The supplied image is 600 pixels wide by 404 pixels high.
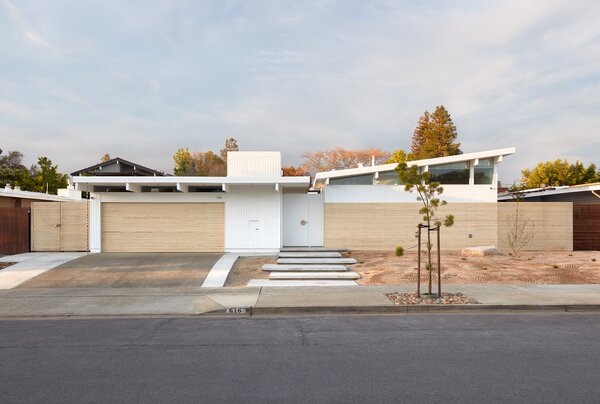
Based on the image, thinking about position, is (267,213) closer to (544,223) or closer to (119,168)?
(544,223)

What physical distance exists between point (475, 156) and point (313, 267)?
30.3 feet

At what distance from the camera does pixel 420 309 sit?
32.1ft

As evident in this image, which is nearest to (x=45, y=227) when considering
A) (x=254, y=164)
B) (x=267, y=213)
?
(x=254, y=164)

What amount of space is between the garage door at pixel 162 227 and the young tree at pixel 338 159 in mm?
39532

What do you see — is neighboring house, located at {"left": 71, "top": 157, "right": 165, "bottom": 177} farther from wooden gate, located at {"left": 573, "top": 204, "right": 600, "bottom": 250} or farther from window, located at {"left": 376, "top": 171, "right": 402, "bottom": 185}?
wooden gate, located at {"left": 573, "top": 204, "right": 600, "bottom": 250}


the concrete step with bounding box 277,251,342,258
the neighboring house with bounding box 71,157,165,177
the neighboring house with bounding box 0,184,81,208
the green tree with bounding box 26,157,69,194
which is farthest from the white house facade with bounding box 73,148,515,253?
the green tree with bounding box 26,157,69,194

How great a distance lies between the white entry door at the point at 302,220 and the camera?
18844 mm

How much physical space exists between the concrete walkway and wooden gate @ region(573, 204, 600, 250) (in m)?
21.0

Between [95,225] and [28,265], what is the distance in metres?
3.29

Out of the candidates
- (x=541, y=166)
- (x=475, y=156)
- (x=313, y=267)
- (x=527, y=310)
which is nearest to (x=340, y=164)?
(x=541, y=166)

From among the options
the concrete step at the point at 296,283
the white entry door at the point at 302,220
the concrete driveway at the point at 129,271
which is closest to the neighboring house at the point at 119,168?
the concrete driveway at the point at 129,271

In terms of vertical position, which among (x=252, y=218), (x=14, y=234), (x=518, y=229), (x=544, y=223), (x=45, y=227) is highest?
(x=252, y=218)

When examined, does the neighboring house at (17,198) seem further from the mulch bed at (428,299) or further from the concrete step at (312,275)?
the mulch bed at (428,299)

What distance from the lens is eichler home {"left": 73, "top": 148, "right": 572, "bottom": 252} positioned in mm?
18109
